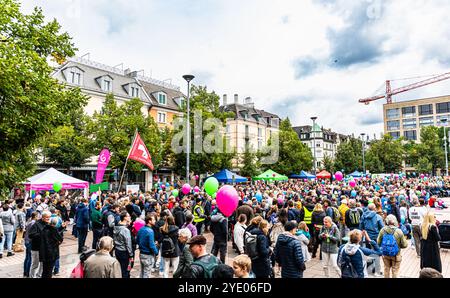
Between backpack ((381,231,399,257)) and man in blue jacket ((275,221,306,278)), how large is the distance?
238 centimetres

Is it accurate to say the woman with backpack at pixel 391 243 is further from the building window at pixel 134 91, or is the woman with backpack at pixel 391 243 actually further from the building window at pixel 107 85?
the building window at pixel 134 91

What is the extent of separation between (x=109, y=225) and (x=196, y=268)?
5.49 metres

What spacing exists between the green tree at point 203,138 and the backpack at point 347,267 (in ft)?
84.6

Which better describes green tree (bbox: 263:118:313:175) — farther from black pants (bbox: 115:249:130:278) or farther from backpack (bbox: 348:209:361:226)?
black pants (bbox: 115:249:130:278)

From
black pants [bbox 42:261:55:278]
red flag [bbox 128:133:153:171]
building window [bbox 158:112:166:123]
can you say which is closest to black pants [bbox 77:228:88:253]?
black pants [bbox 42:261:55:278]

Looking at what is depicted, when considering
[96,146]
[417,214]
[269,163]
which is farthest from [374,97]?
[417,214]

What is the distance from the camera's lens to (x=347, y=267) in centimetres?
546

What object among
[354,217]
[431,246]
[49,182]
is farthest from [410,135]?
[49,182]

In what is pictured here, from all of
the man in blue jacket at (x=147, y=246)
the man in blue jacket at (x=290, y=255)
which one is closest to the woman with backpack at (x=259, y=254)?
the man in blue jacket at (x=290, y=255)

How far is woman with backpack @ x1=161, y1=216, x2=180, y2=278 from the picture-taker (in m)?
6.98

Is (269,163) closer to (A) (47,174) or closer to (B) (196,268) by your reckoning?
(A) (47,174)
